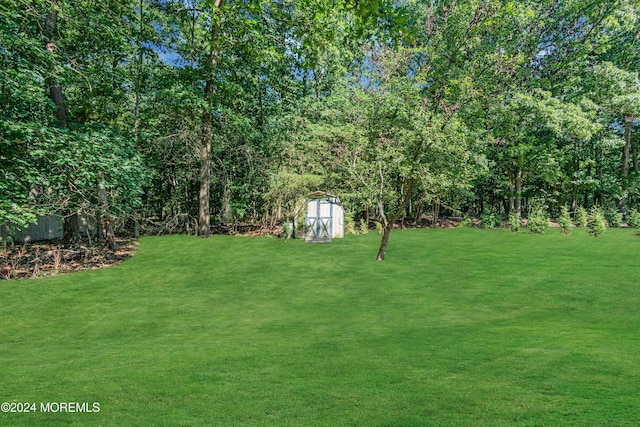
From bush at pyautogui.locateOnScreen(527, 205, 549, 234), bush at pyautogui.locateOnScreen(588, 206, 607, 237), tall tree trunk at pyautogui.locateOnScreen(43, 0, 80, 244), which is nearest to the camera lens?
tall tree trunk at pyautogui.locateOnScreen(43, 0, 80, 244)

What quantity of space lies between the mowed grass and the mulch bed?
1.16 m

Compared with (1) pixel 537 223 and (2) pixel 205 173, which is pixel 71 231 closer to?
(2) pixel 205 173

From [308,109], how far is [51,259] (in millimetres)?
21408

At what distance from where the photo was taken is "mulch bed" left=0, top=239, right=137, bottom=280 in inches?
581

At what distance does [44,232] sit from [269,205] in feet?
45.8

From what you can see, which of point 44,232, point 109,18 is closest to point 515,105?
point 109,18

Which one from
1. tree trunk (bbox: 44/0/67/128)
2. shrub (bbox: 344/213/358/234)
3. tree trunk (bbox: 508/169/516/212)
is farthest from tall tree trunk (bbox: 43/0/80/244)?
tree trunk (bbox: 508/169/516/212)

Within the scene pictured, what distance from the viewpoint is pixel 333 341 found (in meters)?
7.50

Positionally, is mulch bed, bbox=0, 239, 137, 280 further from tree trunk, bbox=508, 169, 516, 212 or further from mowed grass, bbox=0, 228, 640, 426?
tree trunk, bbox=508, 169, 516, 212

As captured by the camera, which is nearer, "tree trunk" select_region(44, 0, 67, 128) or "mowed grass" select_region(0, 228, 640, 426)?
"mowed grass" select_region(0, 228, 640, 426)

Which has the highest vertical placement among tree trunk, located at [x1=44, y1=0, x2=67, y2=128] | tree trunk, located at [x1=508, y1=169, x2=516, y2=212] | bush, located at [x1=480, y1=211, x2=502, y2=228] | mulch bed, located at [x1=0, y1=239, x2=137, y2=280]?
tree trunk, located at [x1=44, y1=0, x2=67, y2=128]

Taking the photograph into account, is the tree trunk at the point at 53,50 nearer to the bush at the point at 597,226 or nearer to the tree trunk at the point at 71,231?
the tree trunk at the point at 71,231

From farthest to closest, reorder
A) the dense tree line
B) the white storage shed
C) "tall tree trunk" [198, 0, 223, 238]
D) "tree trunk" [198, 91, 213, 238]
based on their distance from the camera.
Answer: "tree trunk" [198, 91, 213, 238] → the white storage shed → "tall tree trunk" [198, 0, 223, 238] → the dense tree line

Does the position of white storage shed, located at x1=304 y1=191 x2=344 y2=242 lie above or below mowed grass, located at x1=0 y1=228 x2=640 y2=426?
above
